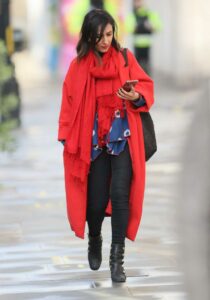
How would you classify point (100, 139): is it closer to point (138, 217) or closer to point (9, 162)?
point (138, 217)

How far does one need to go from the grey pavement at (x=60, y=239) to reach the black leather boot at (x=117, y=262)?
0.24 feet

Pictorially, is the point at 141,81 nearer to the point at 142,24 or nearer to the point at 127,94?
the point at 127,94

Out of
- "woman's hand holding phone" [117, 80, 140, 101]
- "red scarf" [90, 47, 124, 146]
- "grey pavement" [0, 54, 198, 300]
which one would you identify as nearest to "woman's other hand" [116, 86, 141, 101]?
"woman's hand holding phone" [117, 80, 140, 101]

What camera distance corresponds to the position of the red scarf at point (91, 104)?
6605 mm

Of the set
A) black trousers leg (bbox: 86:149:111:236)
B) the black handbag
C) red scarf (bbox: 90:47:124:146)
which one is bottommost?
black trousers leg (bbox: 86:149:111:236)

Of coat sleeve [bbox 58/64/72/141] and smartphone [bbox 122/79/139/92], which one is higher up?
smartphone [bbox 122/79/139/92]

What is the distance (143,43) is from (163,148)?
11.5 m

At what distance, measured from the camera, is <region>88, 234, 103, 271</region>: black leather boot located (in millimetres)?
6984

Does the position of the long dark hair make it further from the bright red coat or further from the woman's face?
the bright red coat

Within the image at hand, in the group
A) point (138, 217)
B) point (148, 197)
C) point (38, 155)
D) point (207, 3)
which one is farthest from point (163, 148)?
point (207, 3)

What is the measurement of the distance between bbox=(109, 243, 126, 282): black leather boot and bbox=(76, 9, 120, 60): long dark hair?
1217 mm

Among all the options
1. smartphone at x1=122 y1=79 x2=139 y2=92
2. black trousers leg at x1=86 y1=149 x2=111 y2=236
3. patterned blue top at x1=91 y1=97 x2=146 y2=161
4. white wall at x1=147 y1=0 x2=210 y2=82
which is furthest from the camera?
white wall at x1=147 y1=0 x2=210 y2=82

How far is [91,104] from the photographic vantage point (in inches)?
260

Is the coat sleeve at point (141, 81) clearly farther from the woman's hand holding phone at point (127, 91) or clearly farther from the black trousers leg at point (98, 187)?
the black trousers leg at point (98, 187)
